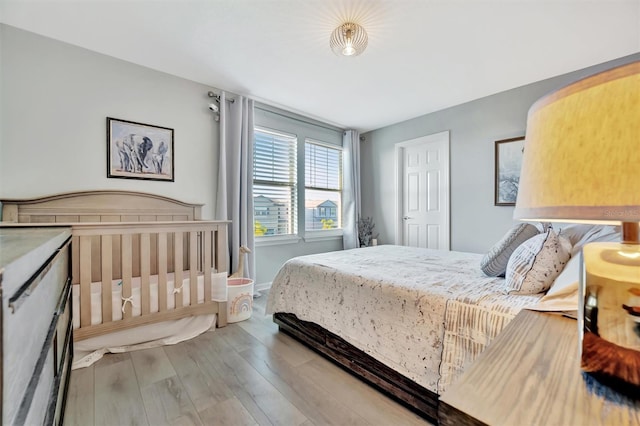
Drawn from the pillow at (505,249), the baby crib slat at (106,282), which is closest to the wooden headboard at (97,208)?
the baby crib slat at (106,282)

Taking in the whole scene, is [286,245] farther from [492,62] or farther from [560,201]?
[560,201]

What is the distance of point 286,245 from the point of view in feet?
12.9

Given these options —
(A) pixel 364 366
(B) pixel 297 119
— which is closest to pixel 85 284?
(A) pixel 364 366

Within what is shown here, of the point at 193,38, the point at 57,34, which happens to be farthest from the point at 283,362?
the point at 57,34

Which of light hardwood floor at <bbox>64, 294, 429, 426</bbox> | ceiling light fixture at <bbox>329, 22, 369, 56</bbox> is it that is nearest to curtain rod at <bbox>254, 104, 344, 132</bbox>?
ceiling light fixture at <bbox>329, 22, 369, 56</bbox>

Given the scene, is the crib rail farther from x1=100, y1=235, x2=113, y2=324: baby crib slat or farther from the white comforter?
the white comforter

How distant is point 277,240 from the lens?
3807 millimetres

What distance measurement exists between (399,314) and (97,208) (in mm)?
2761

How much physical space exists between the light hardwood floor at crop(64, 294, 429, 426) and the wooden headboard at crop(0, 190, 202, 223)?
1.29 m

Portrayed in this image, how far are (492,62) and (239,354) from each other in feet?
11.5

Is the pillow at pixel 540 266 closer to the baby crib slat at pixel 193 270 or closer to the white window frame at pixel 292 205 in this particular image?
the baby crib slat at pixel 193 270

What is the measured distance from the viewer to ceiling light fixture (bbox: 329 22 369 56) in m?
2.05

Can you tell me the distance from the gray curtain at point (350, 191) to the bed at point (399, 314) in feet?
7.64

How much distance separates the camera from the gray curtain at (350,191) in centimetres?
463
